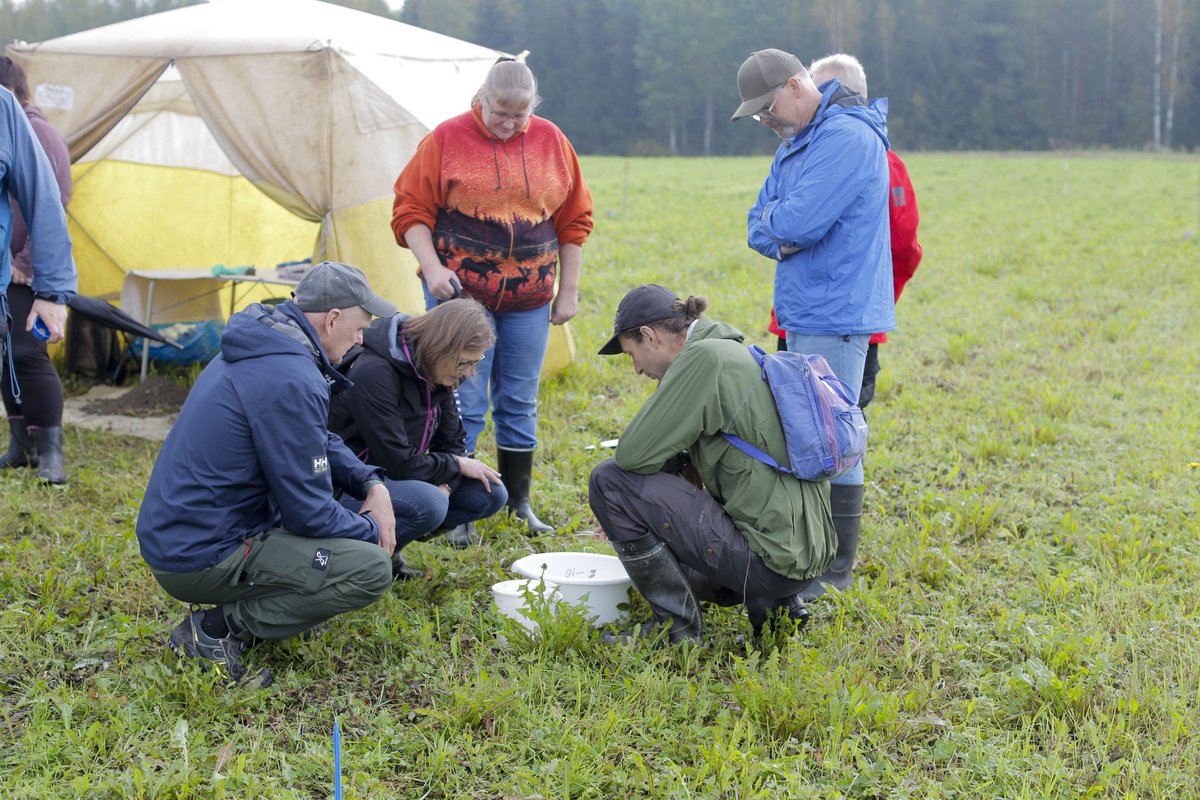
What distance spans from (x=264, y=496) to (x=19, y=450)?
271cm

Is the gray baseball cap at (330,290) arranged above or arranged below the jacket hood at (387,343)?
above

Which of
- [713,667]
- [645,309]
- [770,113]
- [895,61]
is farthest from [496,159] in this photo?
[895,61]

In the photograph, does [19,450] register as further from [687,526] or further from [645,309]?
[687,526]

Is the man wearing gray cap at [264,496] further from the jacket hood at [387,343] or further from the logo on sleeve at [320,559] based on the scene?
the jacket hood at [387,343]

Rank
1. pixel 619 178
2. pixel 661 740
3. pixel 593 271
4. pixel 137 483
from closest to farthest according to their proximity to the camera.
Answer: pixel 661 740, pixel 137 483, pixel 593 271, pixel 619 178

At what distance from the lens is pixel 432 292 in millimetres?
4352

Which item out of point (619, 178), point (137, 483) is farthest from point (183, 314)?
point (619, 178)

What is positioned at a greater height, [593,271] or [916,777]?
[593,271]

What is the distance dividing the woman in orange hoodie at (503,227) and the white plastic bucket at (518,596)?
37.7 inches

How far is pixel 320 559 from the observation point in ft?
10.5

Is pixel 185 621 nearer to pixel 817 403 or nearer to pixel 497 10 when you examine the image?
pixel 817 403

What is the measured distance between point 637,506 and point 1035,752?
4.33 ft

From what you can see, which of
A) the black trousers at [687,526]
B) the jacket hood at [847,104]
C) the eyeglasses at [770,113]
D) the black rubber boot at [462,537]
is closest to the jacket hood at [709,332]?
the black trousers at [687,526]

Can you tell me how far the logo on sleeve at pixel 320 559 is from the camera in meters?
3.19
